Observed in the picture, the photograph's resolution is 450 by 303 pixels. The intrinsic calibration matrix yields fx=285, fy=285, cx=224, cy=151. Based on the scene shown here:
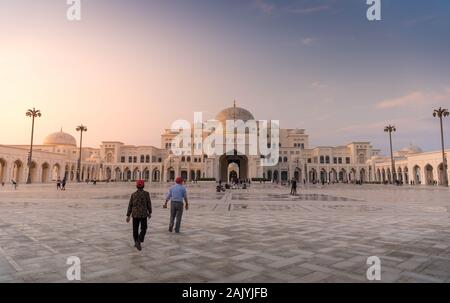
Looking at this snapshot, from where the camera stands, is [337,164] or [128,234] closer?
[128,234]

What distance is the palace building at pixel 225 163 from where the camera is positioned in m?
Result: 60.8

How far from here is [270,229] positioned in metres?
8.00

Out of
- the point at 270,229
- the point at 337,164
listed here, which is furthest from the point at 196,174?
the point at 270,229

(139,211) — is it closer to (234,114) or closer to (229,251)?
(229,251)

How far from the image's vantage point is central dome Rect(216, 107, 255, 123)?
7056 cm

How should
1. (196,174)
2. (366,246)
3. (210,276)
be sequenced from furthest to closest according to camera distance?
(196,174) → (366,246) → (210,276)

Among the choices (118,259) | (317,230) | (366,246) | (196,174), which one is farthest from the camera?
(196,174)

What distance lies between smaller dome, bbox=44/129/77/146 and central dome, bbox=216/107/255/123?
50.3m

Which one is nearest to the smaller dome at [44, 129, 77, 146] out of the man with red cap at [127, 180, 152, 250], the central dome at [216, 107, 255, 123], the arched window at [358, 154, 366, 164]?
the central dome at [216, 107, 255, 123]

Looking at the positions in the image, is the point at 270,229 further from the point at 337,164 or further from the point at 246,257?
the point at 337,164

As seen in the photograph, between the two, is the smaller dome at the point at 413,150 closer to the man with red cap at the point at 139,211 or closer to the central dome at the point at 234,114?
the central dome at the point at 234,114

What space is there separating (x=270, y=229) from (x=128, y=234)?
380 centimetres
